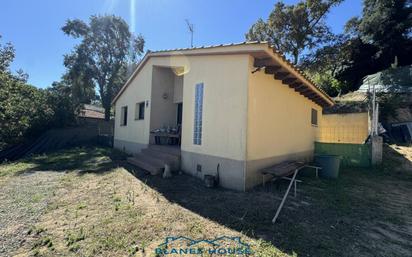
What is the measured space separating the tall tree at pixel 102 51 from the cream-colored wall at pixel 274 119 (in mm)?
22633

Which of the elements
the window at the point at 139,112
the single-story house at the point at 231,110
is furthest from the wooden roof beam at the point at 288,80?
the window at the point at 139,112

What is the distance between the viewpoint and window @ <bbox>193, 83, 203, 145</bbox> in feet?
23.6

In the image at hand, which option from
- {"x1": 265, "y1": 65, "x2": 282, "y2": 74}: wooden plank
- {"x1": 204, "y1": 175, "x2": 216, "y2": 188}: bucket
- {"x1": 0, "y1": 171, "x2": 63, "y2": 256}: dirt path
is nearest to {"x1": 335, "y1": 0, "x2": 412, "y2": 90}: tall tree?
{"x1": 265, "y1": 65, "x2": 282, "y2": 74}: wooden plank

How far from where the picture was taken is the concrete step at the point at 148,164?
751 centimetres

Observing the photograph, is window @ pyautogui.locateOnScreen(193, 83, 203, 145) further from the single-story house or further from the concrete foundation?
the concrete foundation

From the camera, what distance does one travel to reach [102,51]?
24.8 meters

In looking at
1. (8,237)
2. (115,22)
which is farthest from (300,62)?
(8,237)

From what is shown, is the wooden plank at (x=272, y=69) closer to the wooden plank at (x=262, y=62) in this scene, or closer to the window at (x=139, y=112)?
the wooden plank at (x=262, y=62)

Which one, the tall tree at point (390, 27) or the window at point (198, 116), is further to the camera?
the tall tree at point (390, 27)

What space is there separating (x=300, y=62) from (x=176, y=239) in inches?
875

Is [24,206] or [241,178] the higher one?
[241,178]

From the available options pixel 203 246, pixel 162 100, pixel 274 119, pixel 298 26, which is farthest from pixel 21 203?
pixel 298 26

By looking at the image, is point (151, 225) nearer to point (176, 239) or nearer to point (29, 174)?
point (176, 239)

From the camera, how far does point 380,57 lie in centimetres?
1992
